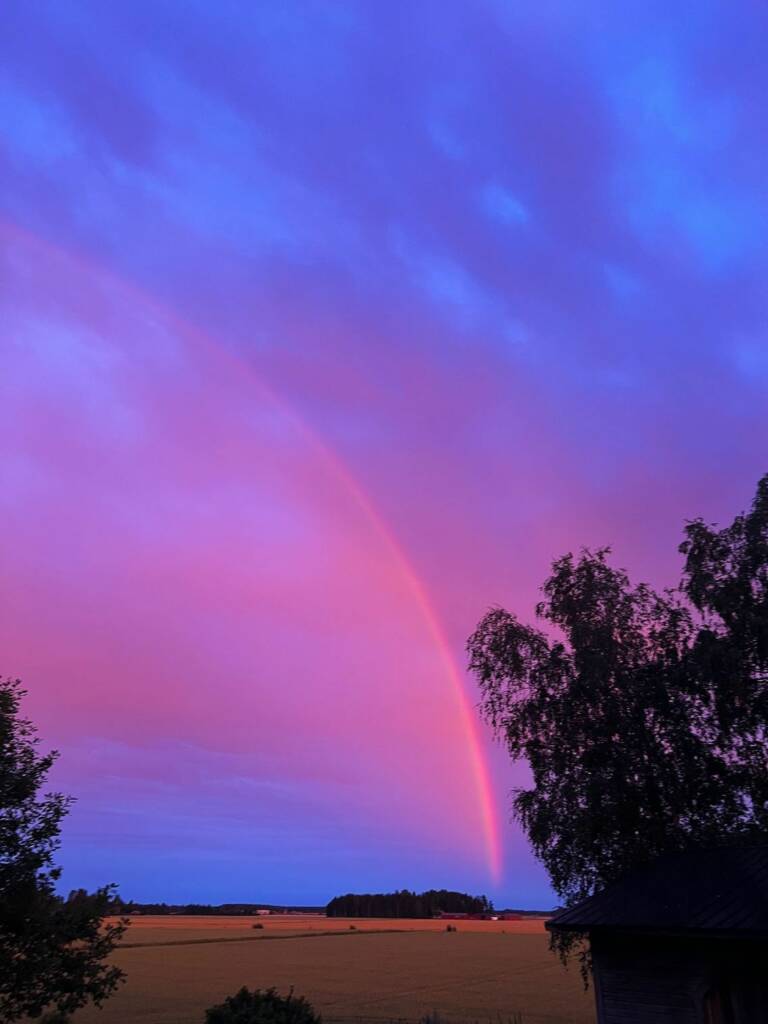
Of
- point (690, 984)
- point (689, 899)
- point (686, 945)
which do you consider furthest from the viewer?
point (689, 899)

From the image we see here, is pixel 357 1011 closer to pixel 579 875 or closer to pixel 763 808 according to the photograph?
pixel 579 875

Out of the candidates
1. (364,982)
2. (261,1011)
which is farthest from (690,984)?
(364,982)

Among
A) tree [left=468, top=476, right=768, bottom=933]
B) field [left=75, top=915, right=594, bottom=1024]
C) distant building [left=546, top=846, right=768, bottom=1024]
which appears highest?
tree [left=468, top=476, right=768, bottom=933]

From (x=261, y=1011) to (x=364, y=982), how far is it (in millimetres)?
46090

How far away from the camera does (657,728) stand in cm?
2728

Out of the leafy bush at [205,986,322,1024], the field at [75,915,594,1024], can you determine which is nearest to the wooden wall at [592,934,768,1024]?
the leafy bush at [205,986,322,1024]

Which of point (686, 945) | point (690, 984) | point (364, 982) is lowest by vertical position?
point (364, 982)

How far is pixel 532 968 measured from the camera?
69.4 metres

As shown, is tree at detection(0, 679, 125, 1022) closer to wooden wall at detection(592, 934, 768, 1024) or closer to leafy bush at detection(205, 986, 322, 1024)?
leafy bush at detection(205, 986, 322, 1024)

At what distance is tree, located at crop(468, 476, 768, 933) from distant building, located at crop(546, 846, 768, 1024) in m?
6.19

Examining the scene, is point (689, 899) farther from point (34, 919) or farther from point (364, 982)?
point (364, 982)

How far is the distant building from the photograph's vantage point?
56.1ft

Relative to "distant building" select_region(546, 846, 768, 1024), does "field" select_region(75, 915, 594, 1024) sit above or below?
below

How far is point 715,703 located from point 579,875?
24.4 feet
